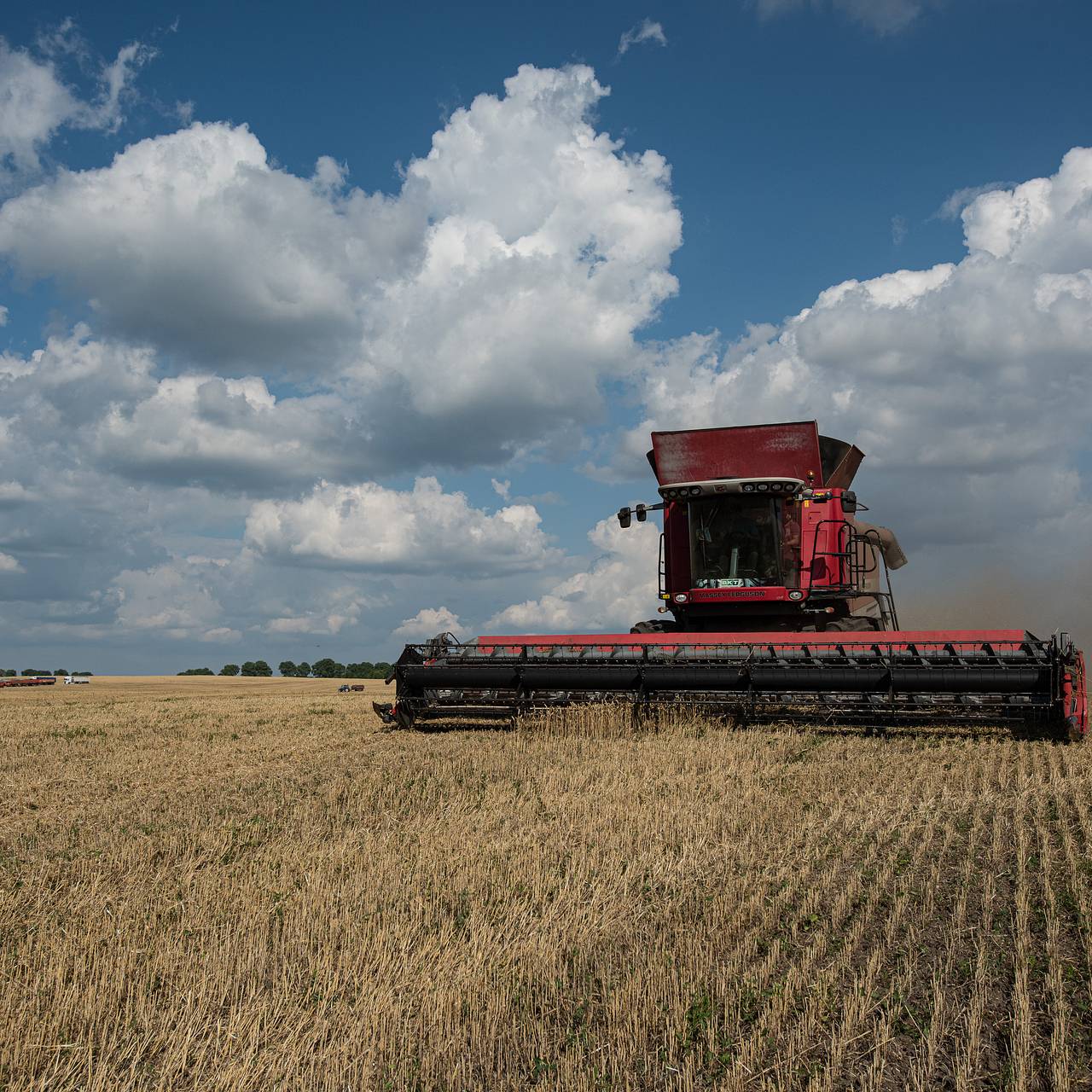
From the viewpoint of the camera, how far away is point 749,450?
12.8m

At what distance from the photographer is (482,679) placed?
442 inches

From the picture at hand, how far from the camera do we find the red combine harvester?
973 centimetres

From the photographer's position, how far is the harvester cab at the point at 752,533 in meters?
12.5

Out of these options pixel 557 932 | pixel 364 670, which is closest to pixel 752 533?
pixel 557 932

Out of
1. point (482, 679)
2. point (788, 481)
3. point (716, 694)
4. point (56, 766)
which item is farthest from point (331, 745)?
point (788, 481)

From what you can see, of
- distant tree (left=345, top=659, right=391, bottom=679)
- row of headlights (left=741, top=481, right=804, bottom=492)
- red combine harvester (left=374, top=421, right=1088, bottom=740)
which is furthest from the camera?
distant tree (left=345, top=659, right=391, bottom=679)

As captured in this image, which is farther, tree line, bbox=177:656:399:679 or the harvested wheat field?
tree line, bbox=177:656:399:679

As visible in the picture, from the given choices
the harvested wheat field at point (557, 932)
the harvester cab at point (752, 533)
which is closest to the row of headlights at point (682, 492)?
the harvester cab at point (752, 533)

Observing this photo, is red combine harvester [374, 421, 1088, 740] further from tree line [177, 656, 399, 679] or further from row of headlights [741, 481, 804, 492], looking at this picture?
tree line [177, 656, 399, 679]

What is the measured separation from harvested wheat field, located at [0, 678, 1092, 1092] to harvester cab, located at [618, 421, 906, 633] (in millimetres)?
4975

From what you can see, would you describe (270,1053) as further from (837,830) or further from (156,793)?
(156,793)

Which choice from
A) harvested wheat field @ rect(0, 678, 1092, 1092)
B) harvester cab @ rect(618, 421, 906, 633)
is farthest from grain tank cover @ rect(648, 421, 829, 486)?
harvested wheat field @ rect(0, 678, 1092, 1092)

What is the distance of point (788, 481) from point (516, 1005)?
9.87 metres

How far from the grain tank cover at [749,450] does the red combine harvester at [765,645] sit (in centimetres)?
2
